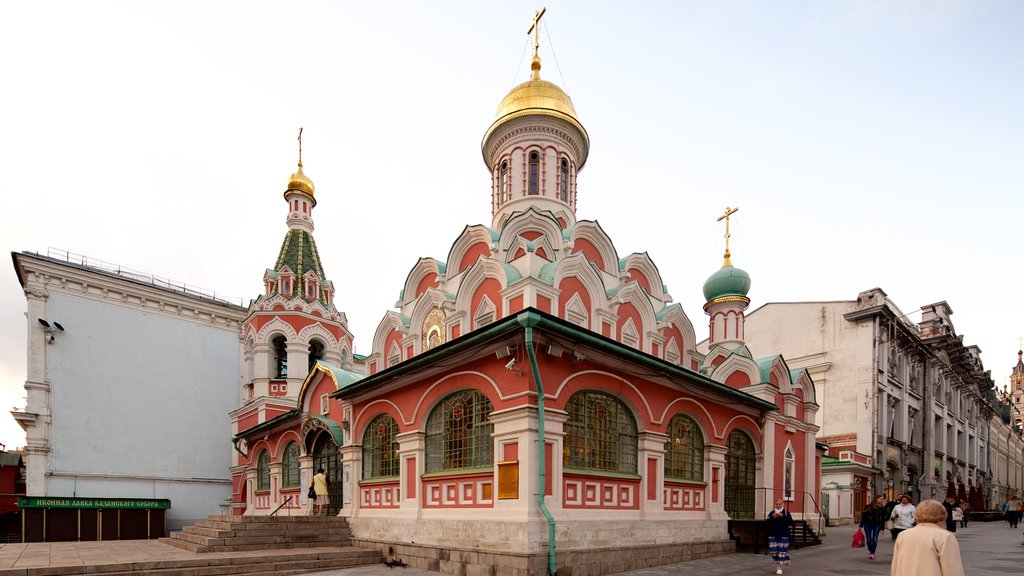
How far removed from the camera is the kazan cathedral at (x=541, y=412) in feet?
31.8

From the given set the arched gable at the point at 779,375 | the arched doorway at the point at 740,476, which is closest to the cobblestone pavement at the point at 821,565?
the arched doorway at the point at 740,476

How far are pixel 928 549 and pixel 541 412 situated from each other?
6111mm

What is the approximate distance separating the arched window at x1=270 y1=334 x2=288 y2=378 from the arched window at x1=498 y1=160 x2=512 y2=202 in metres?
10.5

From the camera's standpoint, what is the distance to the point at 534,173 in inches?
643

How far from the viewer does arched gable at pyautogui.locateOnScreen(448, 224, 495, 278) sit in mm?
14633

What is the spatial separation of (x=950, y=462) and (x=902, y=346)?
38.3ft

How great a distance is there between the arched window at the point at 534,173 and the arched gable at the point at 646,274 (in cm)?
325

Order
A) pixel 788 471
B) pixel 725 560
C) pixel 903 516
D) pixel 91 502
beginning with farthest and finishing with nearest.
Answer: pixel 91 502 < pixel 788 471 < pixel 725 560 < pixel 903 516

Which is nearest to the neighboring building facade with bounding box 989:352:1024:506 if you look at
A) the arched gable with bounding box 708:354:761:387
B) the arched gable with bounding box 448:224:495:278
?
the arched gable with bounding box 708:354:761:387

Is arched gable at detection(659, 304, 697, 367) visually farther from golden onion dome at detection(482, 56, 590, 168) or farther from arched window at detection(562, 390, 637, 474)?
golden onion dome at detection(482, 56, 590, 168)

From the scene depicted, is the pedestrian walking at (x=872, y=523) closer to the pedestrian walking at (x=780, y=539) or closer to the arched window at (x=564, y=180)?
the pedestrian walking at (x=780, y=539)

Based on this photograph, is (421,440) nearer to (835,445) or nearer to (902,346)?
(835,445)

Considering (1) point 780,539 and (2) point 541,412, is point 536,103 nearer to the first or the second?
(2) point 541,412

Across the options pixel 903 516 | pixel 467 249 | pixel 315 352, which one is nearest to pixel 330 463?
pixel 467 249
